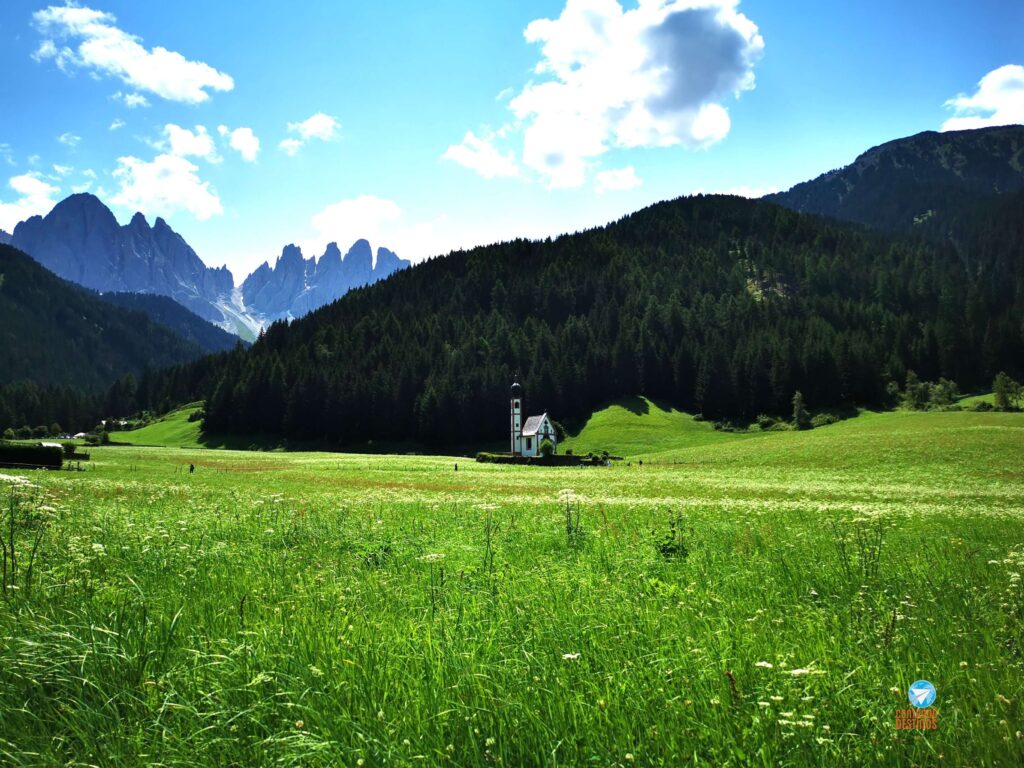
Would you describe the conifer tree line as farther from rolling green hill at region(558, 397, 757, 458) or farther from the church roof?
the church roof

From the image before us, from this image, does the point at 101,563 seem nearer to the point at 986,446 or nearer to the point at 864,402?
the point at 986,446

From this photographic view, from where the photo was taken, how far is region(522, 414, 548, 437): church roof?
110 meters

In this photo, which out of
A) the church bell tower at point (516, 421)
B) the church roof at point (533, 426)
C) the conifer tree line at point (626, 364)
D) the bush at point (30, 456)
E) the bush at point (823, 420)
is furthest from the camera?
the conifer tree line at point (626, 364)

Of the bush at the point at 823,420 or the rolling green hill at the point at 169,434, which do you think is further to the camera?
the rolling green hill at the point at 169,434

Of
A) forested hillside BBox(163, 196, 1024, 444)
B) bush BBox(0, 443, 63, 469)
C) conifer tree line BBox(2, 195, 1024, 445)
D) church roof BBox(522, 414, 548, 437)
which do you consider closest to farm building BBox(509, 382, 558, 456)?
church roof BBox(522, 414, 548, 437)

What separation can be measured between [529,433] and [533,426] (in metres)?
1.69

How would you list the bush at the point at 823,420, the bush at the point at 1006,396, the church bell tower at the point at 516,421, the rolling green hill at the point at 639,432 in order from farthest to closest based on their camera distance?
the bush at the point at 823,420 → the church bell tower at the point at 516,421 → the rolling green hill at the point at 639,432 → the bush at the point at 1006,396

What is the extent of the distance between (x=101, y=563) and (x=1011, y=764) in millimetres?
11778

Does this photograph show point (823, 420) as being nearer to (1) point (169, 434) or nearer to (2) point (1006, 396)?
(2) point (1006, 396)

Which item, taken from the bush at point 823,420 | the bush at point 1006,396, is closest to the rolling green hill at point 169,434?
the bush at point 823,420

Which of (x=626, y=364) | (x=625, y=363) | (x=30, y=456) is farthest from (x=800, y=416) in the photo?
(x=30, y=456)

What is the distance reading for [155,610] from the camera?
6.84 m

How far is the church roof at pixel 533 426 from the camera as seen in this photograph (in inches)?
4343

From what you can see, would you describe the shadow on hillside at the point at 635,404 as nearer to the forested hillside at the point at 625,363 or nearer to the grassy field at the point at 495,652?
the forested hillside at the point at 625,363
